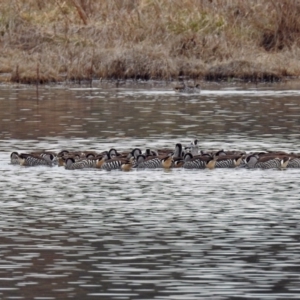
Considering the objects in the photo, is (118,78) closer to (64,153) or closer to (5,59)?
(5,59)

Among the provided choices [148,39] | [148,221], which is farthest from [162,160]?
[148,39]

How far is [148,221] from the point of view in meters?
14.6

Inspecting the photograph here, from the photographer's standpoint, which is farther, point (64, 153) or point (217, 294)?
point (64, 153)

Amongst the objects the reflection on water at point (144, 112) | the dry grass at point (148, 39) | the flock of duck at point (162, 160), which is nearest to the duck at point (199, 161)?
the flock of duck at point (162, 160)

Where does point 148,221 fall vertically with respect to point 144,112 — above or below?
below

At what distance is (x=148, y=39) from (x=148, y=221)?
2601cm

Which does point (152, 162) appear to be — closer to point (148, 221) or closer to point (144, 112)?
point (148, 221)

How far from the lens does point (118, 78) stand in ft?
127

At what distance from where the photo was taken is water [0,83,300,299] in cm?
1150

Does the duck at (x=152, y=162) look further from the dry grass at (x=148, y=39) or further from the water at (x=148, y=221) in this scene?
the dry grass at (x=148, y=39)

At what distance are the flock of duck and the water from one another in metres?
0.20

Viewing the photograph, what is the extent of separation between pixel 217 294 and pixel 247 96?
22.2m

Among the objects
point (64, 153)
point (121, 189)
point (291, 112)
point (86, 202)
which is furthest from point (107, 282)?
point (291, 112)

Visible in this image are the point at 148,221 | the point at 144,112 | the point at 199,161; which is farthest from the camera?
the point at 144,112
